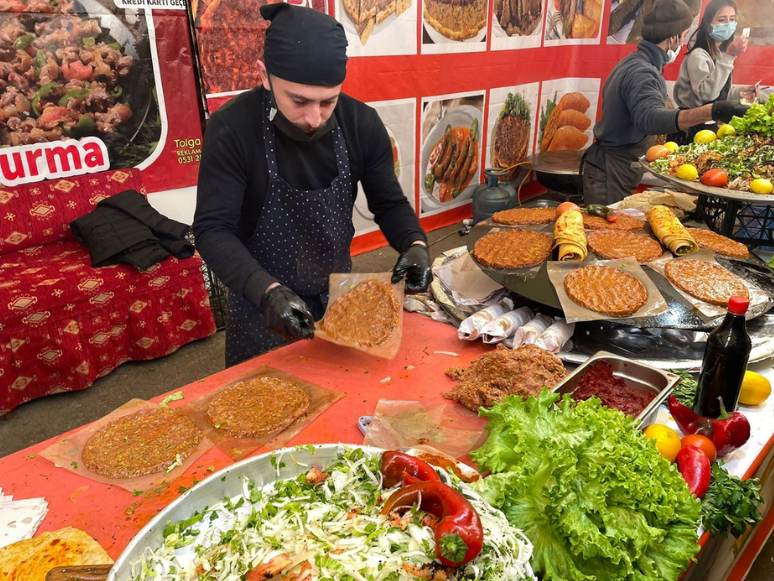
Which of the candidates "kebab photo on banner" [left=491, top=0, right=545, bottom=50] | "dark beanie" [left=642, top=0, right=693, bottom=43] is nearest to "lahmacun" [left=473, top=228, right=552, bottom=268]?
"dark beanie" [left=642, top=0, right=693, bottom=43]

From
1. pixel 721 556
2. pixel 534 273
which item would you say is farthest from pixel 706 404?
pixel 534 273

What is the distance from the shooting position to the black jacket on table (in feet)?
7.21

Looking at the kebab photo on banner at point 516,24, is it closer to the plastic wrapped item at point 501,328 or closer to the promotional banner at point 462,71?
the promotional banner at point 462,71

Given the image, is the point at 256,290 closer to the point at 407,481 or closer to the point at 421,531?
the point at 407,481

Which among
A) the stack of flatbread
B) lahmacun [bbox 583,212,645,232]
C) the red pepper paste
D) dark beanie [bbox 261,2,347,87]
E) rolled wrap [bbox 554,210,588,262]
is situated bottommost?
the stack of flatbread

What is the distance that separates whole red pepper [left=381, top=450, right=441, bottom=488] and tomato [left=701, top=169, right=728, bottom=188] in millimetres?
3315

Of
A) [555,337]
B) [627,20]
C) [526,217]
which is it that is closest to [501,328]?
[555,337]

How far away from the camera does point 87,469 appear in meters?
1.69

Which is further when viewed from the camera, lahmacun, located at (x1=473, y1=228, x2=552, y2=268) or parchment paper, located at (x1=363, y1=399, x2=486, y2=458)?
lahmacun, located at (x1=473, y1=228, x2=552, y2=268)

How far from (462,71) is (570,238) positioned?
5.09 m

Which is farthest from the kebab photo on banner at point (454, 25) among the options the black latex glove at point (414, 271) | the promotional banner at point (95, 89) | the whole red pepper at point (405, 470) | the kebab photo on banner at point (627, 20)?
the whole red pepper at point (405, 470)

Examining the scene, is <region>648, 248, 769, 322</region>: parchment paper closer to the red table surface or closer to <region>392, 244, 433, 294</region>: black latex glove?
the red table surface

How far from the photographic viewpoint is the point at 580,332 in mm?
2496

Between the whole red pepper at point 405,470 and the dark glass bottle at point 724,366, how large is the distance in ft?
3.72
